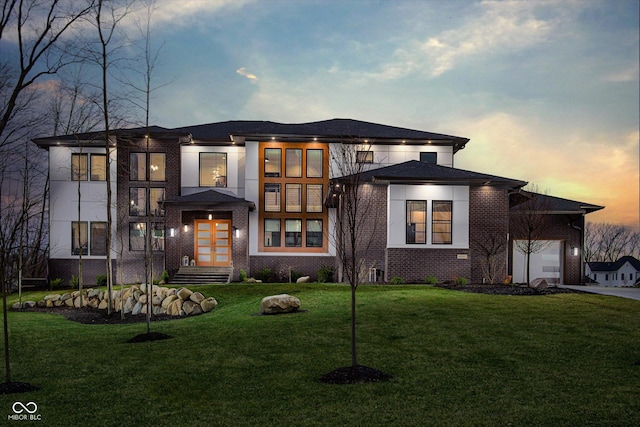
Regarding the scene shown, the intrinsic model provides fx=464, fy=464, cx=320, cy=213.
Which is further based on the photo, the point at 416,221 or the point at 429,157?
the point at 429,157

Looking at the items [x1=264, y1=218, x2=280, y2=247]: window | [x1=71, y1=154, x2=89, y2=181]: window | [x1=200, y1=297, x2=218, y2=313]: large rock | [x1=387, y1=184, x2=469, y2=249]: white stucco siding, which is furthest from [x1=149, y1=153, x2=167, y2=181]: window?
[x1=387, y1=184, x2=469, y2=249]: white stucco siding

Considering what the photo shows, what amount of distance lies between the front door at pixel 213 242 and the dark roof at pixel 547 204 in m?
15.1

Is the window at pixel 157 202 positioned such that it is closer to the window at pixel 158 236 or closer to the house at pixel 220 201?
the house at pixel 220 201

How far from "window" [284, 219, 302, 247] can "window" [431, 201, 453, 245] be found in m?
8.71

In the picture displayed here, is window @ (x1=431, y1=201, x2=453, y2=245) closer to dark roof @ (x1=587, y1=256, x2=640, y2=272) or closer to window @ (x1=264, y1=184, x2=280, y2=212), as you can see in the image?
window @ (x1=264, y1=184, x2=280, y2=212)

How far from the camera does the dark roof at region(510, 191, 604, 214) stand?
2159cm

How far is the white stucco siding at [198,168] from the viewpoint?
2588 centimetres

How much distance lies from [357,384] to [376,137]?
19233mm

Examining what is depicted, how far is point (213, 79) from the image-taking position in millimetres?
33875

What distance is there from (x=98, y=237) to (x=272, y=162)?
10310mm

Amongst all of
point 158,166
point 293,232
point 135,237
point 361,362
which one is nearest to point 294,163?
point 293,232

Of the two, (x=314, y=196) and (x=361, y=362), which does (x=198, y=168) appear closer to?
(x=314, y=196)

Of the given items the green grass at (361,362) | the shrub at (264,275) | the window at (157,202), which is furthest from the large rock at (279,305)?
the window at (157,202)

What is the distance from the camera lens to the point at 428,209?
19047 millimetres
